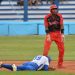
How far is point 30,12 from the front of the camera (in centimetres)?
3316

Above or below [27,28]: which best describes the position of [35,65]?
above

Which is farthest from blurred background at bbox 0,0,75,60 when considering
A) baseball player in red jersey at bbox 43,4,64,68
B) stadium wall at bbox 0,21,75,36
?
baseball player in red jersey at bbox 43,4,64,68

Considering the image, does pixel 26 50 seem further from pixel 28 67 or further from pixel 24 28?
pixel 24 28

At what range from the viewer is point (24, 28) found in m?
28.4

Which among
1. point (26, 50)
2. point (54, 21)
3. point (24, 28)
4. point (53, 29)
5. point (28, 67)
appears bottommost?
point (24, 28)

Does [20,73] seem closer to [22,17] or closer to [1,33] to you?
[1,33]

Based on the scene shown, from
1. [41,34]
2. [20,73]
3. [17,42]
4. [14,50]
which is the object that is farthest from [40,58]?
[41,34]

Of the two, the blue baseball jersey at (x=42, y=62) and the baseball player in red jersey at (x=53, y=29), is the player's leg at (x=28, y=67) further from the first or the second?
the baseball player in red jersey at (x=53, y=29)

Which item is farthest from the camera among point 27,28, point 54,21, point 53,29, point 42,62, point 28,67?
point 27,28

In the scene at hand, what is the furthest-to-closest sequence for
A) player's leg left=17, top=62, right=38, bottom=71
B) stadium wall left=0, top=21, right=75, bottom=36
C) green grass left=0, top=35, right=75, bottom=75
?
stadium wall left=0, top=21, right=75, bottom=36, green grass left=0, top=35, right=75, bottom=75, player's leg left=17, top=62, right=38, bottom=71

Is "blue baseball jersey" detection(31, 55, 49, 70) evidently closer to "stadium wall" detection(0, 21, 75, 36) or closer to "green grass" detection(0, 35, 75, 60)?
"green grass" detection(0, 35, 75, 60)

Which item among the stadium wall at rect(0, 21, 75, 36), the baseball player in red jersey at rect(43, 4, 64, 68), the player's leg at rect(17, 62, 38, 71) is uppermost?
the baseball player in red jersey at rect(43, 4, 64, 68)

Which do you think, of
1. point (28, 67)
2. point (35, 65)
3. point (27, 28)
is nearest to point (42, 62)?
point (35, 65)

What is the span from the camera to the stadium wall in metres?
28.2
